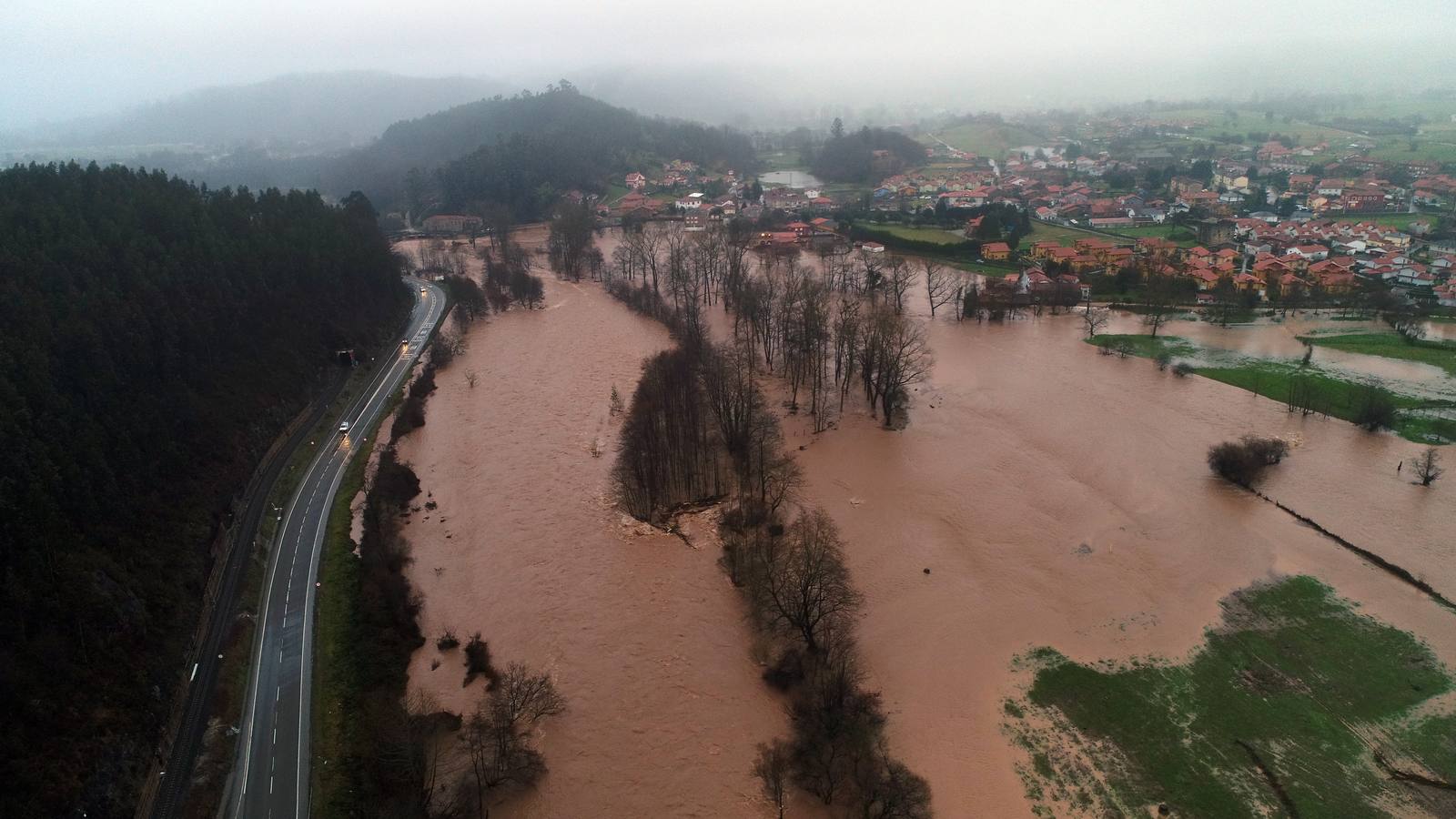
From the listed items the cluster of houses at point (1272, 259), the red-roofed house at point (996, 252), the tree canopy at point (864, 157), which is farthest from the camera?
the tree canopy at point (864, 157)

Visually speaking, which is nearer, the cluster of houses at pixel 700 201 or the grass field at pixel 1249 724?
the grass field at pixel 1249 724

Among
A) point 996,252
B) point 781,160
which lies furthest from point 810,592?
point 781,160

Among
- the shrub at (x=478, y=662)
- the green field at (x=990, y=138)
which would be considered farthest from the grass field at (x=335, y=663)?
the green field at (x=990, y=138)

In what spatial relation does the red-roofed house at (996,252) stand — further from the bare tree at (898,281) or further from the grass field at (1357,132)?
the grass field at (1357,132)

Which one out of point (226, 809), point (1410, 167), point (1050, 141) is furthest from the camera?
point (1050, 141)

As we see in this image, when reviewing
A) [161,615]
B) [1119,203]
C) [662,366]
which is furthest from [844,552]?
[1119,203]

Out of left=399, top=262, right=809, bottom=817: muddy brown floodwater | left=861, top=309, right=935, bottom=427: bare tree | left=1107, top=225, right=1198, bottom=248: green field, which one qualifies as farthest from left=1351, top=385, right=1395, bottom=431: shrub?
left=1107, top=225, right=1198, bottom=248: green field

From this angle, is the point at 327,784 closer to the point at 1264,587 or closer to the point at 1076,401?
the point at 1264,587
